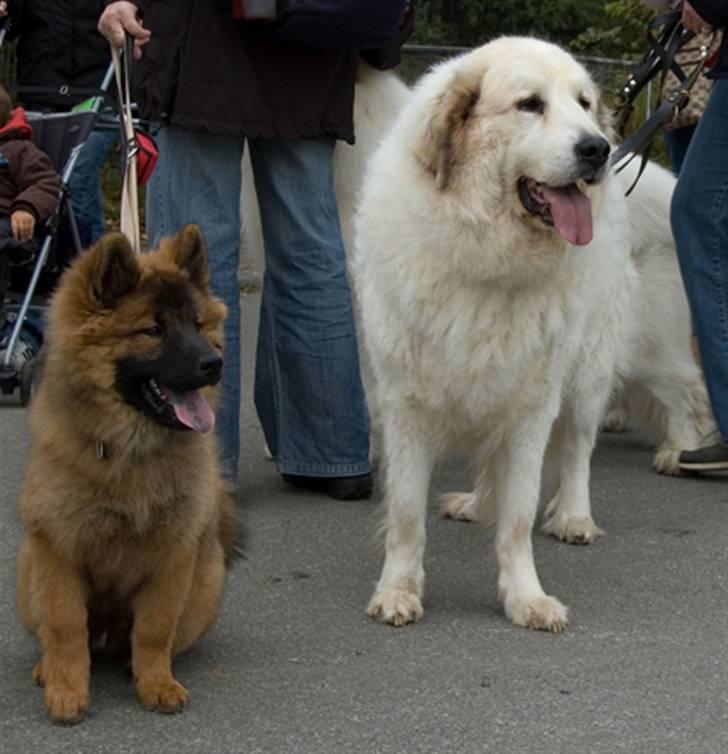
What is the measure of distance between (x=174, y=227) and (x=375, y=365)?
41.2 inches

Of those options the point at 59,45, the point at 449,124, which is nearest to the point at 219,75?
the point at 449,124

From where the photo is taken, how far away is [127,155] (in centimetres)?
451

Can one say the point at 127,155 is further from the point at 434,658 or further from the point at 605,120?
the point at 434,658

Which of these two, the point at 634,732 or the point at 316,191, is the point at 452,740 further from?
the point at 316,191

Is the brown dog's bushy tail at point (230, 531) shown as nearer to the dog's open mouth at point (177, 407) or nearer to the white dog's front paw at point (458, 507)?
the dog's open mouth at point (177, 407)

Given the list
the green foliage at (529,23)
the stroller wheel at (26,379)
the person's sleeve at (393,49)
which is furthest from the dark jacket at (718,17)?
the green foliage at (529,23)

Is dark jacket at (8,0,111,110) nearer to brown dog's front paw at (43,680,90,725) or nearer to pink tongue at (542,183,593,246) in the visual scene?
pink tongue at (542,183,593,246)

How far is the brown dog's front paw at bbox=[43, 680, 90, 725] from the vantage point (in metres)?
3.37

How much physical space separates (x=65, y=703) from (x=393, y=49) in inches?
121

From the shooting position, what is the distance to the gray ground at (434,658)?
3402mm

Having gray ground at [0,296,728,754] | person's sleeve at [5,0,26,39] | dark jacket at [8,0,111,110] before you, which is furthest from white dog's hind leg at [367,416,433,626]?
person's sleeve at [5,0,26,39]

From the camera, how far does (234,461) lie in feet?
17.4

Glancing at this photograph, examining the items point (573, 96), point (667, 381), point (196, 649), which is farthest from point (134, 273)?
point (667, 381)

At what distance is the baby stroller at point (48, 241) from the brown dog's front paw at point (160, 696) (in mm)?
3695
